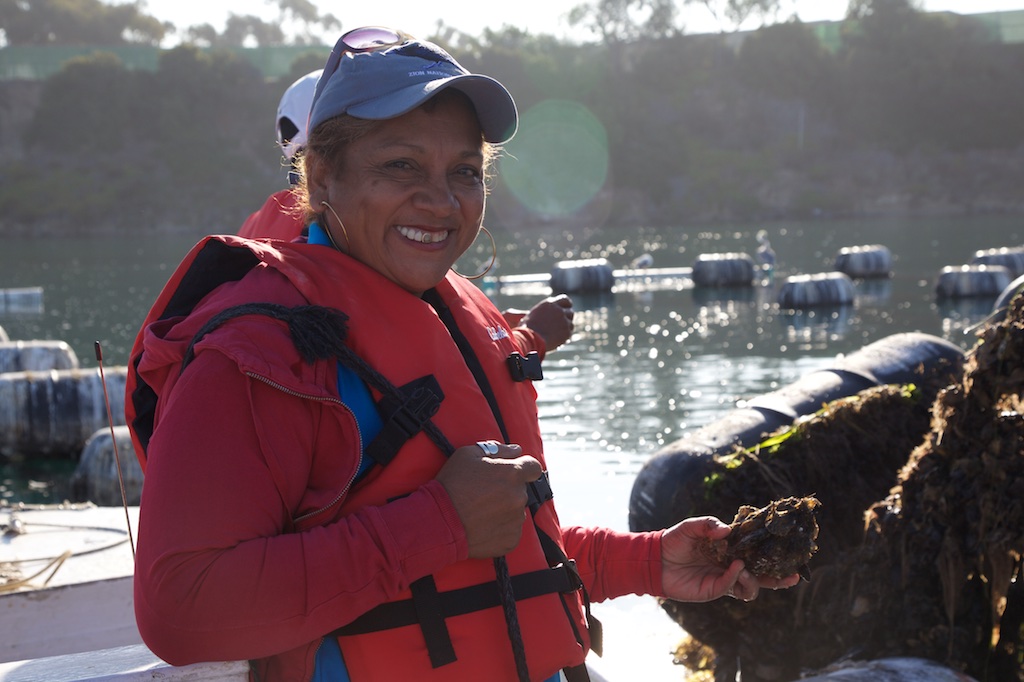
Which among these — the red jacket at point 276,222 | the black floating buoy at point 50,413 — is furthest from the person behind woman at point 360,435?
the black floating buoy at point 50,413

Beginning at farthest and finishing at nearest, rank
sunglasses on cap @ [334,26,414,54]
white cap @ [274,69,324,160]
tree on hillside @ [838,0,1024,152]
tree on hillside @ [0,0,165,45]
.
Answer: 1. tree on hillside @ [0,0,165,45]
2. tree on hillside @ [838,0,1024,152]
3. white cap @ [274,69,324,160]
4. sunglasses on cap @ [334,26,414,54]

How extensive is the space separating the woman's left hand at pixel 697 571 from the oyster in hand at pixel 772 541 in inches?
0.9

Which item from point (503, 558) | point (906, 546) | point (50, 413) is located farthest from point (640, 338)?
point (503, 558)

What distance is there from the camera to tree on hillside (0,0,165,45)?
103688 millimetres

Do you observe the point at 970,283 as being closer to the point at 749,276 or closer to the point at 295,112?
the point at 749,276

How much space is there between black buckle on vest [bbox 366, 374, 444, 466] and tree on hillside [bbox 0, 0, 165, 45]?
115 metres

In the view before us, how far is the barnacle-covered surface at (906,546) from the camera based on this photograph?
13.9 feet

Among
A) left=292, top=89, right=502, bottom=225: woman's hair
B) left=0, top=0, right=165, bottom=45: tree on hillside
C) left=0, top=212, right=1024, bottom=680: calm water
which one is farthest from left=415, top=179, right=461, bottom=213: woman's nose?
left=0, top=0, right=165, bottom=45: tree on hillside

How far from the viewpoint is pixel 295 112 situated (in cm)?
418

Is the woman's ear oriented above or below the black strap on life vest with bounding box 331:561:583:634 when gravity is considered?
above

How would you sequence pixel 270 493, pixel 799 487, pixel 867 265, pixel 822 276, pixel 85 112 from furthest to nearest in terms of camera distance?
pixel 85 112 < pixel 867 265 < pixel 822 276 < pixel 799 487 < pixel 270 493

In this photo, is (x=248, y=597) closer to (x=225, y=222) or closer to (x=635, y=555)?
(x=635, y=555)

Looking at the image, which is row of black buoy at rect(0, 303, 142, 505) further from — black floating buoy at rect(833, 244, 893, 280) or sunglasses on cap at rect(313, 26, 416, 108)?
black floating buoy at rect(833, 244, 893, 280)

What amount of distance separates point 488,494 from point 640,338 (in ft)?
56.4
